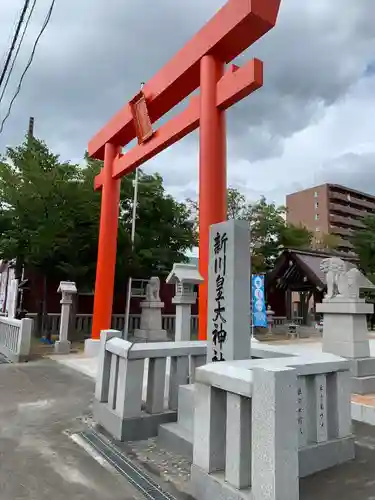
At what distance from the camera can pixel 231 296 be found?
10.8ft

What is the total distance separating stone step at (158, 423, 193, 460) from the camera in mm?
3352

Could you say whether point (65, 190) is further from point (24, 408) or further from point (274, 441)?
point (274, 441)

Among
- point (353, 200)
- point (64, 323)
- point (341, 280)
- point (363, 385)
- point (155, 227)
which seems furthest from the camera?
point (353, 200)

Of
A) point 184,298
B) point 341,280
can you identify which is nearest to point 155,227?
point 184,298

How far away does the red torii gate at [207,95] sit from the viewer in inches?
258

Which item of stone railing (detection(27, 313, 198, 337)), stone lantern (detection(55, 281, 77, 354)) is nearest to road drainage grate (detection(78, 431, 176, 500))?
stone lantern (detection(55, 281, 77, 354))

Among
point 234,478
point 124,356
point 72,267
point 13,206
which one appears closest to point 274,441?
point 234,478

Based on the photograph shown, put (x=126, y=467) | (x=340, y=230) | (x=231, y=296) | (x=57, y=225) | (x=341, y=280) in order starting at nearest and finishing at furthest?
1. (x=126, y=467)
2. (x=231, y=296)
3. (x=341, y=280)
4. (x=57, y=225)
5. (x=340, y=230)

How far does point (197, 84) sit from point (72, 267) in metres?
6.97

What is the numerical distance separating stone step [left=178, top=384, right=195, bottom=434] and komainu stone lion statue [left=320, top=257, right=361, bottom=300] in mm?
4008

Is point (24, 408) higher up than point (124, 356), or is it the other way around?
point (124, 356)

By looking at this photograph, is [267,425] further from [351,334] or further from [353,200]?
[353,200]

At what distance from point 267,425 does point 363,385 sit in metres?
4.35

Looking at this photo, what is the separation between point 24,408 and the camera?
4949 mm
